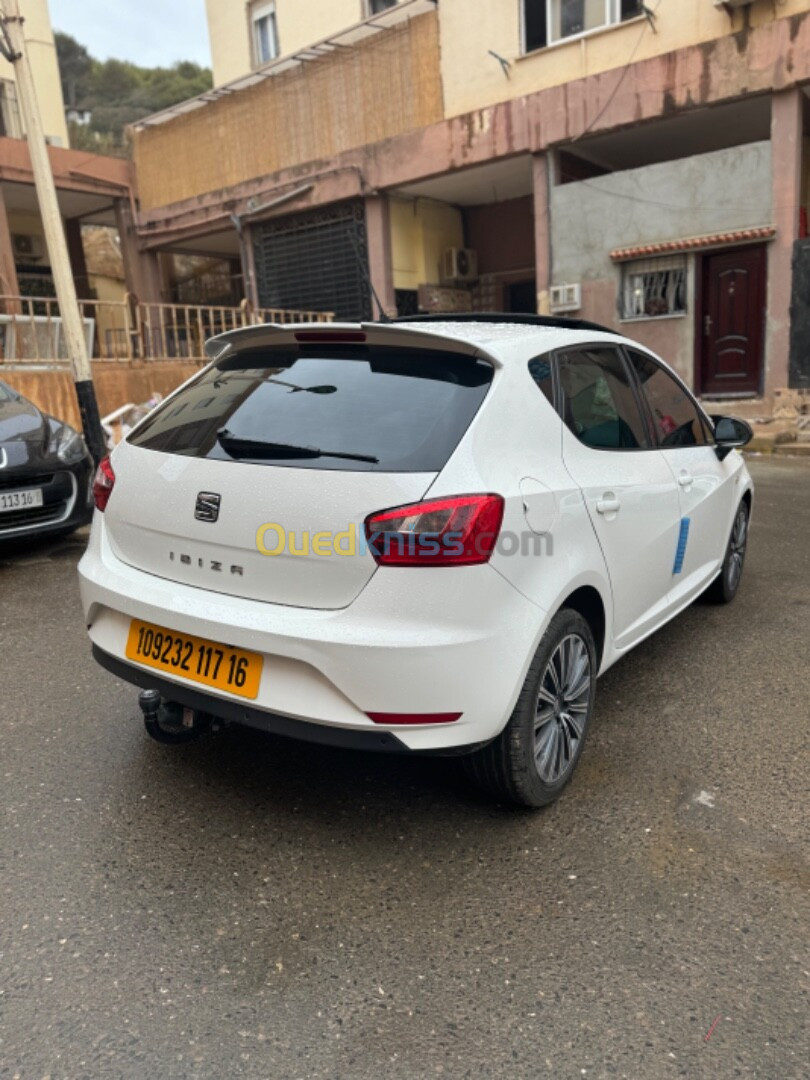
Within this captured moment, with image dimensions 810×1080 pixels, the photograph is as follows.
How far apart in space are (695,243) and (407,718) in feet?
38.3

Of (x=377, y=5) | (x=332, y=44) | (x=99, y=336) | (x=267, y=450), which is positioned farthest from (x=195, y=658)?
(x=377, y=5)

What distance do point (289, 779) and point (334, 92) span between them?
49.6 feet

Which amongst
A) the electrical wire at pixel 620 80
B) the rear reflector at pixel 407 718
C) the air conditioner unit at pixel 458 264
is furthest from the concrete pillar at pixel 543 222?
the rear reflector at pixel 407 718

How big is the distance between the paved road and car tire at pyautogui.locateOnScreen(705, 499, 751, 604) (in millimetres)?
1183

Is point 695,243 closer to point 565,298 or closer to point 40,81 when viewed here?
point 565,298

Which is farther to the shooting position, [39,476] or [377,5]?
[377,5]

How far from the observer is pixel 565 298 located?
43.7 ft

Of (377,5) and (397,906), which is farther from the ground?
(377,5)

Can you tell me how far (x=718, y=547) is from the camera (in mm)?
4145

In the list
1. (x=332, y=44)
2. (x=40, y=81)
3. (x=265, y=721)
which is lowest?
(x=265, y=721)

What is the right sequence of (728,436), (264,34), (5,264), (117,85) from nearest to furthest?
(728,436) → (5,264) → (264,34) → (117,85)

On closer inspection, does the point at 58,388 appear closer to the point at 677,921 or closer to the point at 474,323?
the point at 474,323

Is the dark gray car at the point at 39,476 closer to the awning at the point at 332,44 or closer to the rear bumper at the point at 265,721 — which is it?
the rear bumper at the point at 265,721

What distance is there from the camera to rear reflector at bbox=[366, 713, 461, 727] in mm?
2172
